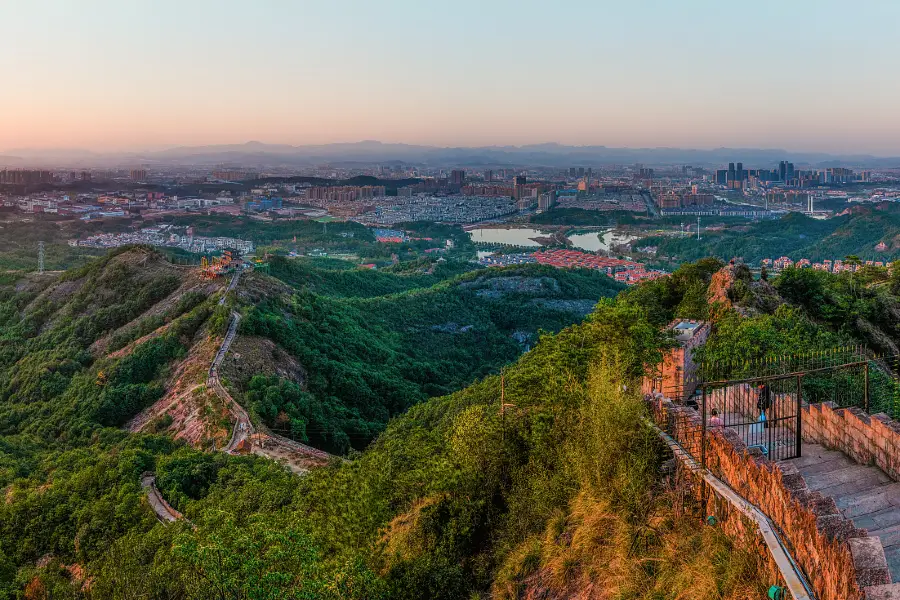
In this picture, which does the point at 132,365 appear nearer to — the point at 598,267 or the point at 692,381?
the point at 692,381

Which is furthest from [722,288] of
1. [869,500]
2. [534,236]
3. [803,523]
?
[534,236]

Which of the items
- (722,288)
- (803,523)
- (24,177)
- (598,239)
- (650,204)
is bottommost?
(598,239)

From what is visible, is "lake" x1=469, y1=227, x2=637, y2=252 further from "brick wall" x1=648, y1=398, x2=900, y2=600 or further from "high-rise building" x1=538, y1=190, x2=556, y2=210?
"brick wall" x1=648, y1=398, x2=900, y2=600

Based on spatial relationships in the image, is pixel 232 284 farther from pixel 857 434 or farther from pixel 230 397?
pixel 857 434

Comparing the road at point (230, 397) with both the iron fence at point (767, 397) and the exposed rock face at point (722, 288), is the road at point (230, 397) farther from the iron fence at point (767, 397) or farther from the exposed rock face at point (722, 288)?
the exposed rock face at point (722, 288)

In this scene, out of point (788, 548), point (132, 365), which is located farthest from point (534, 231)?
point (788, 548)

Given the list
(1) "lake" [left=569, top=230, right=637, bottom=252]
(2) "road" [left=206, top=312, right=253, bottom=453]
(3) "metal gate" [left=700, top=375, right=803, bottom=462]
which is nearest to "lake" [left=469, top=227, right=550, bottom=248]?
(1) "lake" [left=569, top=230, right=637, bottom=252]

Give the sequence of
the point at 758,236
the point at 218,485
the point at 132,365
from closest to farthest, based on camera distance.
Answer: the point at 218,485 < the point at 132,365 < the point at 758,236

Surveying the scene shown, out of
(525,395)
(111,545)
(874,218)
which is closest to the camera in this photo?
(525,395)
